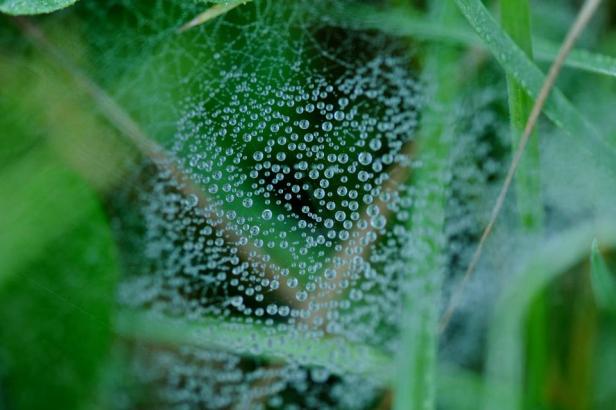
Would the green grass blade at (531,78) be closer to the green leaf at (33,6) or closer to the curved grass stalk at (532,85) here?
the curved grass stalk at (532,85)

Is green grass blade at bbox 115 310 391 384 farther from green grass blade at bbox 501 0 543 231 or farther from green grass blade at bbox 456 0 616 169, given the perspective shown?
green grass blade at bbox 456 0 616 169

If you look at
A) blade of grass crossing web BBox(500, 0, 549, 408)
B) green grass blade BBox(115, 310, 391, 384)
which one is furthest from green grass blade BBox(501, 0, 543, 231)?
green grass blade BBox(115, 310, 391, 384)

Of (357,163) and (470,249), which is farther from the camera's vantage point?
(470,249)

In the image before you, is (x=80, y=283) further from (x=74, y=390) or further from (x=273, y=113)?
(x=273, y=113)

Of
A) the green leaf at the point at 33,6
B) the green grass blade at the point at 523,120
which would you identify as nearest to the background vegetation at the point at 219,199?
the green grass blade at the point at 523,120

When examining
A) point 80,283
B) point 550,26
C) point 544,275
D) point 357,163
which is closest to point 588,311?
point 544,275

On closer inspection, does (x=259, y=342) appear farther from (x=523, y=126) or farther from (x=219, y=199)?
(x=523, y=126)
